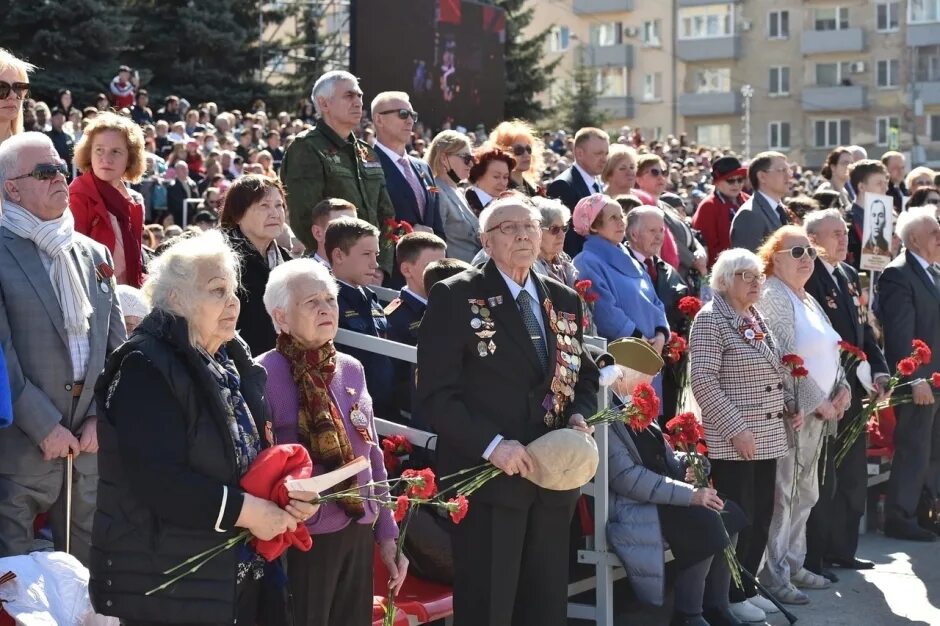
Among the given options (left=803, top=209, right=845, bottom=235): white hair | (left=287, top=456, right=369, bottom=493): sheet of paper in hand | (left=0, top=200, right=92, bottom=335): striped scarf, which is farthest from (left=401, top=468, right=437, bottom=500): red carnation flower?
(left=803, top=209, right=845, bottom=235): white hair

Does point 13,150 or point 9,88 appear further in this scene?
point 9,88

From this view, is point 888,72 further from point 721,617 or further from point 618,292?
point 721,617

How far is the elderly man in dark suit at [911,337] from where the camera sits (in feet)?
29.7

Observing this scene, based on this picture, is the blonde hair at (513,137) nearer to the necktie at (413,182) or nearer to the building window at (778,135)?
the necktie at (413,182)

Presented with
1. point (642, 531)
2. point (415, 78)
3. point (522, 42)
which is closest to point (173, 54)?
point (415, 78)

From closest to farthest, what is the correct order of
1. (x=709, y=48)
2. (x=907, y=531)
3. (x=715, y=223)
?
(x=907, y=531), (x=715, y=223), (x=709, y=48)

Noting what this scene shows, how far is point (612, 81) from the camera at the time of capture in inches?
2584

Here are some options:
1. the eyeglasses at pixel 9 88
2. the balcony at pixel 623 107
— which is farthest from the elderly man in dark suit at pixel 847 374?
the balcony at pixel 623 107

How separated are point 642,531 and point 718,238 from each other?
168 inches

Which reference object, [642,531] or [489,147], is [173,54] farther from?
[642,531]

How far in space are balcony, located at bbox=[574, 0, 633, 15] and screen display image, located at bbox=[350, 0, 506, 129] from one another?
1573 inches

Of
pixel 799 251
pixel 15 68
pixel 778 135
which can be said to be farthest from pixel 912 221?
pixel 778 135

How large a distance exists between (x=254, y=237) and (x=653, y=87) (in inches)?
2381

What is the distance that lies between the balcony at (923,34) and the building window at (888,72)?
131 cm
